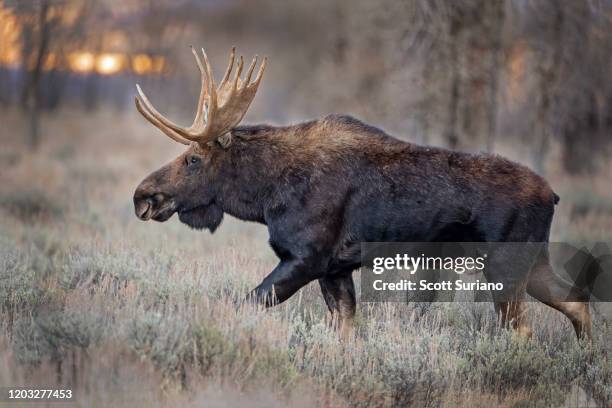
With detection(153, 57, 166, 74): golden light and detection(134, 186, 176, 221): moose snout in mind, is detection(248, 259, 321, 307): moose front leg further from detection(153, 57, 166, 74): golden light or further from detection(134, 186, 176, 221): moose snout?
detection(153, 57, 166, 74): golden light

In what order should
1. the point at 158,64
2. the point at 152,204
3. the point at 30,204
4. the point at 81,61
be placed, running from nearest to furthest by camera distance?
the point at 152,204
the point at 30,204
the point at 81,61
the point at 158,64

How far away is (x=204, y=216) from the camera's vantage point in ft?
24.6

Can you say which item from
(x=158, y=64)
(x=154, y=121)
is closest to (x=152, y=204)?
(x=154, y=121)

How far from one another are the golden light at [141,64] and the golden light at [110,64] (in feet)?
1.46

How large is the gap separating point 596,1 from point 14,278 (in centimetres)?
855

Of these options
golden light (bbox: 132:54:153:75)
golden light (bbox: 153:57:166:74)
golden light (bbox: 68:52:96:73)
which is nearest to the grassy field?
golden light (bbox: 68:52:96:73)

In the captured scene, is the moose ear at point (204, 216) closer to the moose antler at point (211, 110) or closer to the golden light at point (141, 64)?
the moose antler at point (211, 110)

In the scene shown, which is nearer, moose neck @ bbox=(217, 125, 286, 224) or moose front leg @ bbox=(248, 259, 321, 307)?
moose front leg @ bbox=(248, 259, 321, 307)

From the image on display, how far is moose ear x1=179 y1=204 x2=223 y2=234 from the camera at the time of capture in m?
7.47

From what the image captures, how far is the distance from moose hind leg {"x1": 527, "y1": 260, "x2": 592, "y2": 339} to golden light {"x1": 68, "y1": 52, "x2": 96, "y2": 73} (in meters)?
22.4

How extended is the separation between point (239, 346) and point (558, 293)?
2.68m

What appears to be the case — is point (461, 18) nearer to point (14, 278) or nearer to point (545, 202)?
point (545, 202)

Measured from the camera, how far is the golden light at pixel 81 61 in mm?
28092

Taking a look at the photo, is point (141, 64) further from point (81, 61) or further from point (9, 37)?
point (9, 37)
